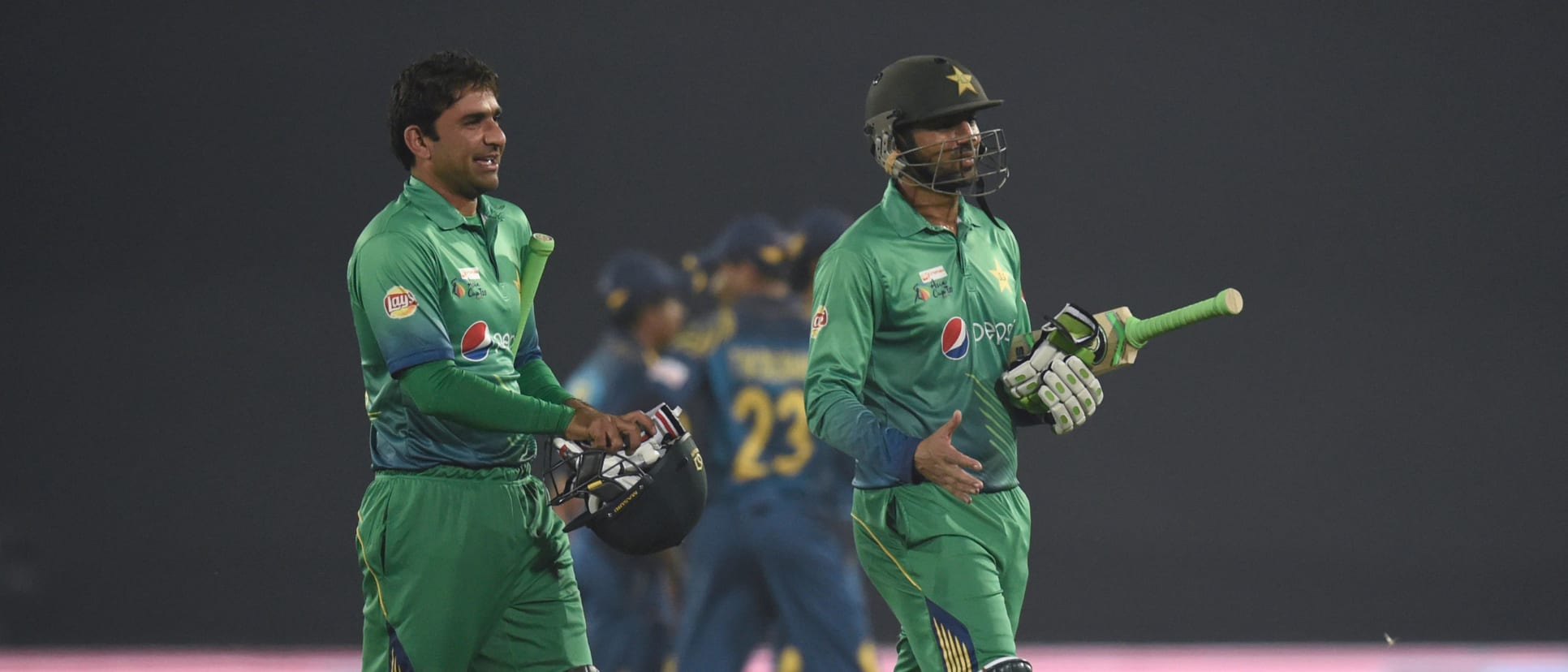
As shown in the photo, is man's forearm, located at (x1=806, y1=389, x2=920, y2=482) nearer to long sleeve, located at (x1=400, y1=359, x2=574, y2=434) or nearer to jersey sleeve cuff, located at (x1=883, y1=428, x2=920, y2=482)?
jersey sleeve cuff, located at (x1=883, y1=428, x2=920, y2=482)

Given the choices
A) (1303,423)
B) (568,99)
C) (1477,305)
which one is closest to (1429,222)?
(1477,305)

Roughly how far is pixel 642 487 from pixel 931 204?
Result: 0.89m

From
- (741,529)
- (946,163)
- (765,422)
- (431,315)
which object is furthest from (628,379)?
(431,315)

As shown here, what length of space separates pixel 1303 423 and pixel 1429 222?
0.90 metres

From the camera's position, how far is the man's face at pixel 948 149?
3.69 meters

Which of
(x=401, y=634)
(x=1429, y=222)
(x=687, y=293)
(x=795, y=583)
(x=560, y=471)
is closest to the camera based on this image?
(x=401, y=634)

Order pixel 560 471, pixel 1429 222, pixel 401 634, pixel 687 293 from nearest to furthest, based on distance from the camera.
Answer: pixel 401 634 < pixel 560 471 < pixel 687 293 < pixel 1429 222

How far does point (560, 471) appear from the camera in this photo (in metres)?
3.88

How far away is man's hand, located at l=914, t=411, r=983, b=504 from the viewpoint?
3252 mm

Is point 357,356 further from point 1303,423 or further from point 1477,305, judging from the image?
point 1477,305

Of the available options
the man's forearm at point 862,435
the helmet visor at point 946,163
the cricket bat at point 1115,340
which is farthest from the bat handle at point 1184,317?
the man's forearm at point 862,435

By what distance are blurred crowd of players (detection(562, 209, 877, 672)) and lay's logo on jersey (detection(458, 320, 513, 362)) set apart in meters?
2.11

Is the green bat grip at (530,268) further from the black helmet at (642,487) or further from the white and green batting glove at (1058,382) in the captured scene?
the white and green batting glove at (1058,382)

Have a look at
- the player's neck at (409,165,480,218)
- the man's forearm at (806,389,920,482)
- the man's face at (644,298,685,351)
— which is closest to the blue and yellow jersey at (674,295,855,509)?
the man's face at (644,298,685,351)
